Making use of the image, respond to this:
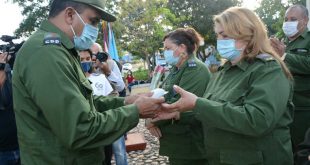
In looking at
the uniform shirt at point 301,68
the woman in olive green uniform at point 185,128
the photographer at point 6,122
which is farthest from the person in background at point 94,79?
the uniform shirt at point 301,68

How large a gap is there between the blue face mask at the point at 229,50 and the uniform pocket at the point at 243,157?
0.81 m

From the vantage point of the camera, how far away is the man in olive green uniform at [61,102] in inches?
82.8

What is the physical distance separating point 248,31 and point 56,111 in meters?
1.66

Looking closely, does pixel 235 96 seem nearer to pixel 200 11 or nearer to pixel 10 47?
pixel 10 47

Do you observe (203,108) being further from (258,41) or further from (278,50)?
(278,50)

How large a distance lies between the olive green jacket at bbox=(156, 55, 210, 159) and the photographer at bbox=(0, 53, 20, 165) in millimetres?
1605

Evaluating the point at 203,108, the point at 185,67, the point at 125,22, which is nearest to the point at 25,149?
the point at 203,108

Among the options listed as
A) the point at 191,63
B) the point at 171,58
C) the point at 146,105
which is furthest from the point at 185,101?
the point at 171,58

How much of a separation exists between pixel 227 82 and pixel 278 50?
6.30 feet

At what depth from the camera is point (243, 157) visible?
8.71 feet

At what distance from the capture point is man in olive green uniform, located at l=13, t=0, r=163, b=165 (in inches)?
82.8

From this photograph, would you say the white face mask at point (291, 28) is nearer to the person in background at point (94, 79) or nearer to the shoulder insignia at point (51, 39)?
the person in background at point (94, 79)

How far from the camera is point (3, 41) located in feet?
12.9

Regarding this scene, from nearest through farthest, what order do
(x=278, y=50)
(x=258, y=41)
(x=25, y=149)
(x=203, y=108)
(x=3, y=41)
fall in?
(x=25, y=149)
(x=203, y=108)
(x=258, y=41)
(x=3, y=41)
(x=278, y=50)
